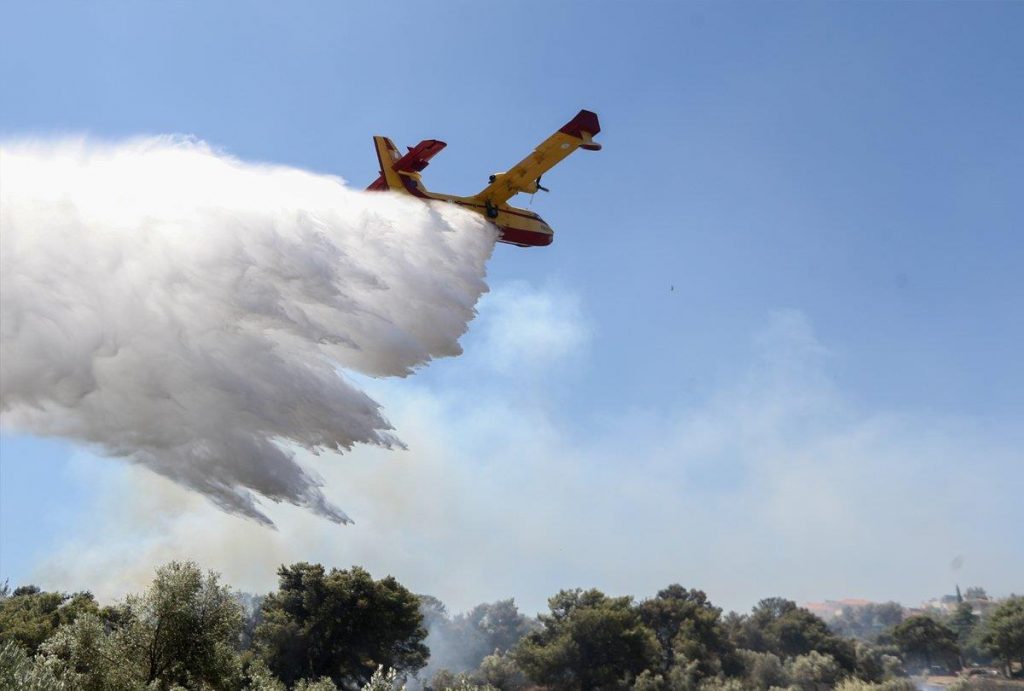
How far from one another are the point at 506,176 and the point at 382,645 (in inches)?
1557

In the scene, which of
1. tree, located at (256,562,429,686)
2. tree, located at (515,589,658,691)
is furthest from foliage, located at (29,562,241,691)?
tree, located at (515,589,658,691)

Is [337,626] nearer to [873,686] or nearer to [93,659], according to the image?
[93,659]

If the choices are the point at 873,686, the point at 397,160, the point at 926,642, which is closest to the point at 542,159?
the point at 397,160

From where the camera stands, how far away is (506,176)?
3578 centimetres

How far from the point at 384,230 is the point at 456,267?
3206 millimetres

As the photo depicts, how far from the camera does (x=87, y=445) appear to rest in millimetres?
21391

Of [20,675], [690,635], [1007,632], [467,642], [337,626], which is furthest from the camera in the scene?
[467,642]

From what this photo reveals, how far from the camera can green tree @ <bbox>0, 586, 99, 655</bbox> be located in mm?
44750

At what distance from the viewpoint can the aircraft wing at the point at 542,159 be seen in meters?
34.3

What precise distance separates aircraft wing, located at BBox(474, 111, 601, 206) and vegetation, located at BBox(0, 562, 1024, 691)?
20660 millimetres

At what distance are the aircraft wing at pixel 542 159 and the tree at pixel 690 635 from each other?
49430 mm

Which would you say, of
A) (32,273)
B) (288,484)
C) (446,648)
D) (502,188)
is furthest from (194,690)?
(446,648)

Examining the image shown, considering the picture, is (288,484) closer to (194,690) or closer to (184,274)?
(184,274)

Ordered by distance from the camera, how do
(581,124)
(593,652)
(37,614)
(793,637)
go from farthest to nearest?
(793,637) < (593,652) < (37,614) < (581,124)
